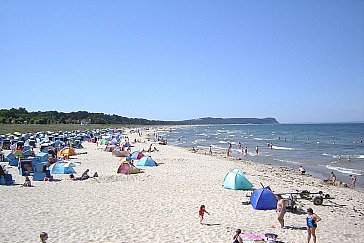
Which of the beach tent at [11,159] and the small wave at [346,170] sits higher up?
the beach tent at [11,159]

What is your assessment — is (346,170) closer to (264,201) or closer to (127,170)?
(264,201)

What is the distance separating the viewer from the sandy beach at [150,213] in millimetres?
9102

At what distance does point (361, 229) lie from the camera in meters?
10.3

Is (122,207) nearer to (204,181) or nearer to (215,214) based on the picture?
(215,214)

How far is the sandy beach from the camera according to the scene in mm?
9102

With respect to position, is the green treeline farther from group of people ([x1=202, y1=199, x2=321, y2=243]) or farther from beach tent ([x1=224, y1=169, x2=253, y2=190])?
group of people ([x1=202, y1=199, x2=321, y2=243])

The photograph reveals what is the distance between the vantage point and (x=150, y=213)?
11188mm

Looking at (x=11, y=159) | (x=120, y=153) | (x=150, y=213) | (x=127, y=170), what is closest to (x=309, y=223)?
(x=150, y=213)

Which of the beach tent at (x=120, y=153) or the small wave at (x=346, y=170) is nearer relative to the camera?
the small wave at (x=346, y=170)

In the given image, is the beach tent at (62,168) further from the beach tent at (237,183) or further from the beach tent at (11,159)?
the beach tent at (237,183)

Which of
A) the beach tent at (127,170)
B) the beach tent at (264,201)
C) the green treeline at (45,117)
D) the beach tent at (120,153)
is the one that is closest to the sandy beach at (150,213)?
the beach tent at (264,201)

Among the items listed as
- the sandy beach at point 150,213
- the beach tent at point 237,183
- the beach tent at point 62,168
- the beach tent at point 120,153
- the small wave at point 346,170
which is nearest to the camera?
the sandy beach at point 150,213

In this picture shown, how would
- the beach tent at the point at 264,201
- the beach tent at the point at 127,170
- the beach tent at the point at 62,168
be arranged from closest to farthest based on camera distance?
the beach tent at the point at 264,201
the beach tent at the point at 62,168
the beach tent at the point at 127,170

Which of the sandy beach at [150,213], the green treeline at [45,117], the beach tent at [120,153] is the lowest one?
the sandy beach at [150,213]
